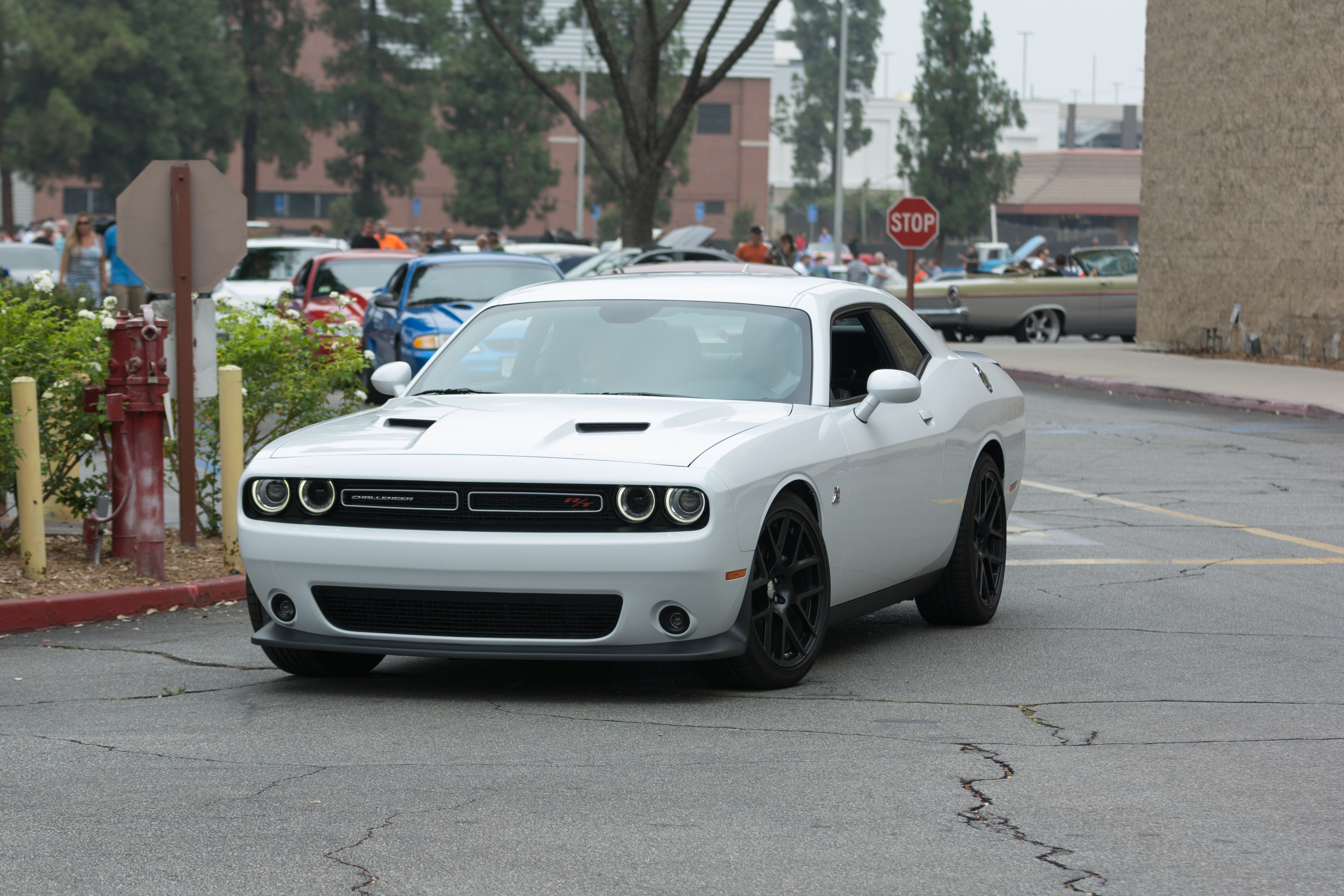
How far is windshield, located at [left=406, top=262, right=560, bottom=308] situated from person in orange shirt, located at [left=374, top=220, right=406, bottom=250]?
10391 millimetres

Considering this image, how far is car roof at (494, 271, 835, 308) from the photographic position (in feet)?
23.3

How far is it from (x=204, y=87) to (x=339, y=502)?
57.3 metres

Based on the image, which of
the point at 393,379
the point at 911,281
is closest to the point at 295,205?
the point at 911,281

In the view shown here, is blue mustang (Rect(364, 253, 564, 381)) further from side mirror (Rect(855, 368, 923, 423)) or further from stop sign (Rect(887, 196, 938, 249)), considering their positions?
side mirror (Rect(855, 368, 923, 423))

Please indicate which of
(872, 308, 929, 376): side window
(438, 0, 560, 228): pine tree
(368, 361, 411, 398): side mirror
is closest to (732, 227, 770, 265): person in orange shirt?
(872, 308, 929, 376): side window

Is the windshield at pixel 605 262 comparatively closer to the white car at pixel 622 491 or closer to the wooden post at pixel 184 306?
the wooden post at pixel 184 306

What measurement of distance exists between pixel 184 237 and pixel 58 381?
0.95 metres

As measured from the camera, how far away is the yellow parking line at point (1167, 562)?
940cm

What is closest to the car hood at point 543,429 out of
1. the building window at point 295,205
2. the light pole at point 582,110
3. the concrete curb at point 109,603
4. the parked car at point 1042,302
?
the concrete curb at point 109,603

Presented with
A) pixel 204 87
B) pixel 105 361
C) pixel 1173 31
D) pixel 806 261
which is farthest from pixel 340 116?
pixel 105 361

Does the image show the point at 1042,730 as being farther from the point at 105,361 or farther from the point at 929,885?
the point at 105,361

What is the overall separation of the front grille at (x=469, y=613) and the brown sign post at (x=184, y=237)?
324 centimetres

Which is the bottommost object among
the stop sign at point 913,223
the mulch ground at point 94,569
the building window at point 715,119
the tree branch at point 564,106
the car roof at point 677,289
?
the mulch ground at point 94,569

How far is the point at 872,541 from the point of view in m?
6.77
